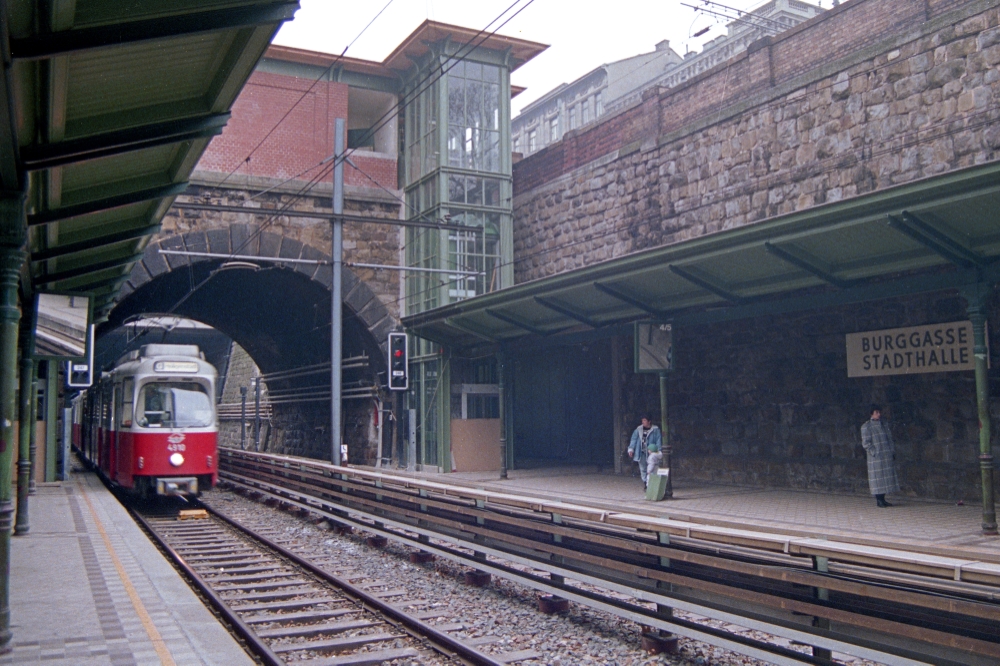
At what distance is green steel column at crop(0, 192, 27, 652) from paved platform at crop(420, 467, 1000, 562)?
625cm

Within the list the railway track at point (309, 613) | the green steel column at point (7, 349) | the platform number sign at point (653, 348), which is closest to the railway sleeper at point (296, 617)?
the railway track at point (309, 613)

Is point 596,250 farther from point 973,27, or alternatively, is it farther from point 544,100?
point 544,100

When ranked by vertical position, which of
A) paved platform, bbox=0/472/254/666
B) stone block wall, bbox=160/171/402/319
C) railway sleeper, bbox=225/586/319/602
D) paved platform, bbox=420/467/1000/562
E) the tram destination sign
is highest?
stone block wall, bbox=160/171/402/319

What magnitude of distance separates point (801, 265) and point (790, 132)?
18.1ft

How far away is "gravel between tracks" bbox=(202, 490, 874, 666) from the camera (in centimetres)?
650

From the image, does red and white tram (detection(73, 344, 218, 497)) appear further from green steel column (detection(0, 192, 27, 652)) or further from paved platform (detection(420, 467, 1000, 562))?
green steel column (detection(0, 192, 27, 652))

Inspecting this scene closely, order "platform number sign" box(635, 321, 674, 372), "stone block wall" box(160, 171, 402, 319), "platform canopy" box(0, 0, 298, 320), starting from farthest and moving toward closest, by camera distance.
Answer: "stone block wall" box(160, 171, 402, 319) < "platform number sign" box(635, 321, 674, 372) < "platform canopy" box(0, 0, 298, 320)

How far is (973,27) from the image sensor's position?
13086 millimetres

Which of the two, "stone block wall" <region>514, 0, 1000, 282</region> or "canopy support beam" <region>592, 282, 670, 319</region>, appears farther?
"canopy support beam" <region>592, 282, 670, 319</region>

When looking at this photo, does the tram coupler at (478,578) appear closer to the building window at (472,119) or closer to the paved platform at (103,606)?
the paved platform at (103,606)

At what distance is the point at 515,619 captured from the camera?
305 inches

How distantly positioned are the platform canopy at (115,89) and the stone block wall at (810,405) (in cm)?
1064

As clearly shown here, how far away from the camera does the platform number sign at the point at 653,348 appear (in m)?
14.8

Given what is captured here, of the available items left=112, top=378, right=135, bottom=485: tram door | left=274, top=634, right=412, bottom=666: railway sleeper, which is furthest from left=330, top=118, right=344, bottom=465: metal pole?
left=274, top=634, right=412, bottom=666: railway sleeper
